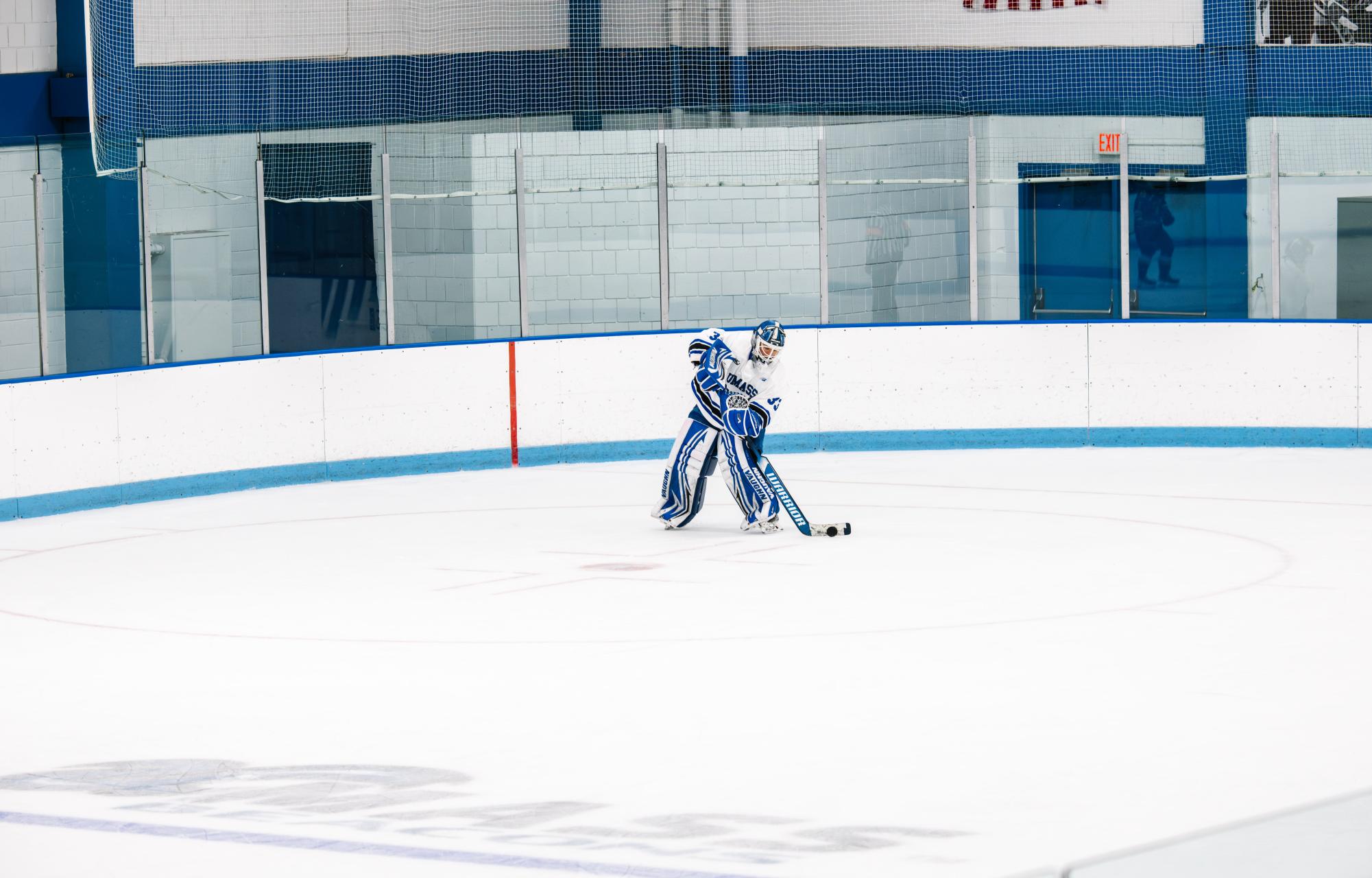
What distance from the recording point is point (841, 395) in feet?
42.1

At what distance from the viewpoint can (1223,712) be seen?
17.3ft

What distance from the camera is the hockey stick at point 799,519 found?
898 centimetres

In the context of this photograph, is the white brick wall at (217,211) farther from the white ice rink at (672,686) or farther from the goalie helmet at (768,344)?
the goalie helmet at (768,344)

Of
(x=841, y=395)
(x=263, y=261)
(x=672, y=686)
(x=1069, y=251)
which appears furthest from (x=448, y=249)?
(x=672, y=686)

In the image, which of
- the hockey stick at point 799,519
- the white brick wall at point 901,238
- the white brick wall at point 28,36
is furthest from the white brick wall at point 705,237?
the hockey stick at point 799,519

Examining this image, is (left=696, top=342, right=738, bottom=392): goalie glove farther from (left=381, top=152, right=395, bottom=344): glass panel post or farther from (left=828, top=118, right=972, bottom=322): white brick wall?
(left=828, top=118, right=972, bottom=322): white brick wall

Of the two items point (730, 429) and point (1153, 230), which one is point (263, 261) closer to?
point (730, 429)

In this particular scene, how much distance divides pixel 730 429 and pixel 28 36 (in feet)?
30.2

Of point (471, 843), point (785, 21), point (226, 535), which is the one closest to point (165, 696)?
point (471, 843)

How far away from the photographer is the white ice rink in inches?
165

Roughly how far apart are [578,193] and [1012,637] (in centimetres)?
735

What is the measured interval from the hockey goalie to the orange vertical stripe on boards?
10.2 ft

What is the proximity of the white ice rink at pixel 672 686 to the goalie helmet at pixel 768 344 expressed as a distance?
2.78 ft

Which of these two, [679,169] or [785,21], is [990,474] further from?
[785,21]
